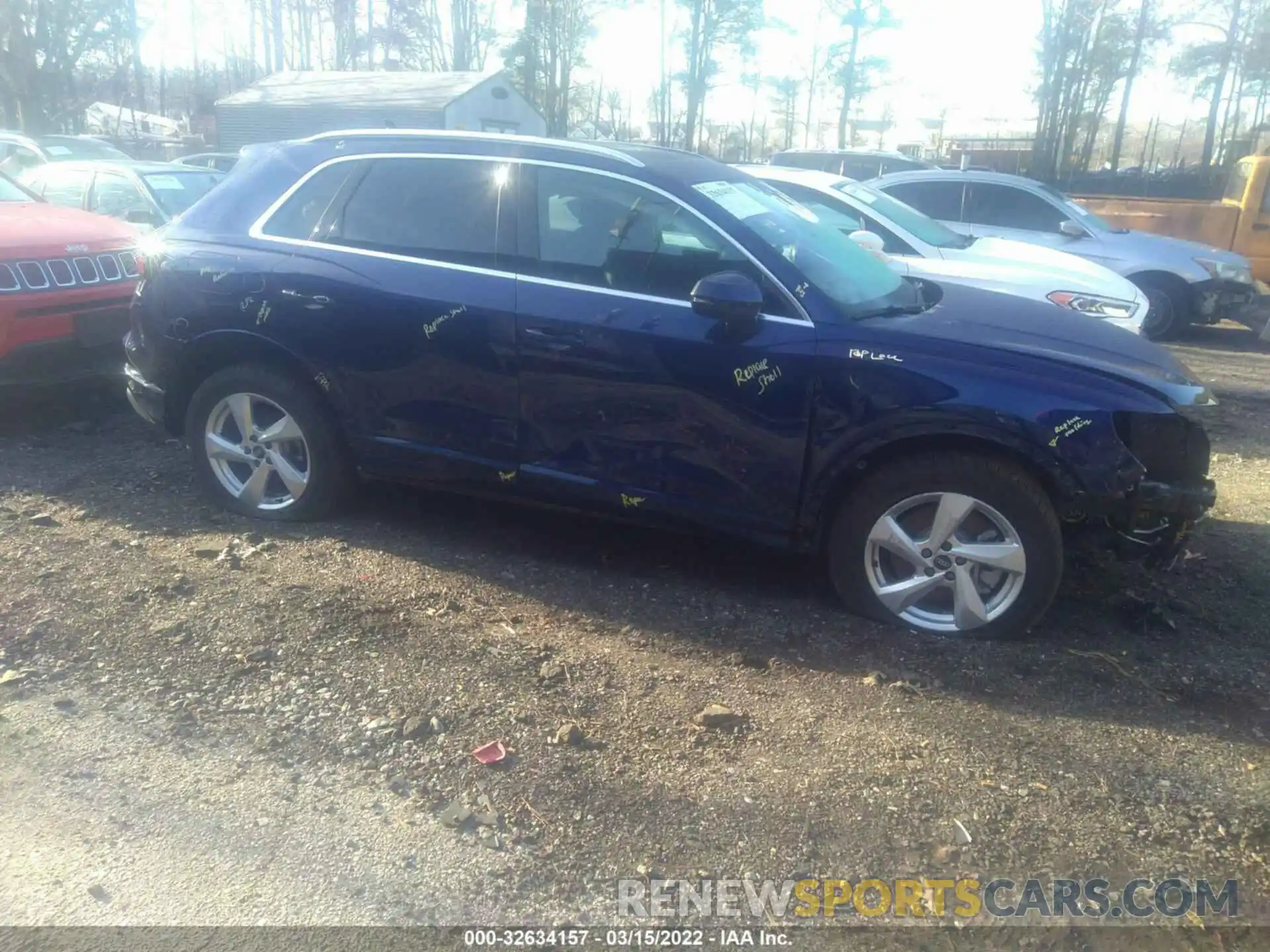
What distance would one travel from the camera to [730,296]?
3.77 metres

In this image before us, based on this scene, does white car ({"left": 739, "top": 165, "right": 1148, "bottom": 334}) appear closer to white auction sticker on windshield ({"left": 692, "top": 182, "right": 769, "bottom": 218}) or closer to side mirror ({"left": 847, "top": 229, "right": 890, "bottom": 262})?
side mirror ({"left": 847, "top": 229, "right": 890, "bottom": 262})

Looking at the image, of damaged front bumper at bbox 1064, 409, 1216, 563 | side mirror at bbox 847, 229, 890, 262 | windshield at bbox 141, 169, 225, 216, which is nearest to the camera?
damaged front bumper at bbox 1064, 409, 1216, 563

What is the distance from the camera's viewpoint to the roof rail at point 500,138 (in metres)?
4.27

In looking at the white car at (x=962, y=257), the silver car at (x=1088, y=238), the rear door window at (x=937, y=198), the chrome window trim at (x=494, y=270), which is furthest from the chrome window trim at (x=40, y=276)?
the rear door window at (x=937, y=198)

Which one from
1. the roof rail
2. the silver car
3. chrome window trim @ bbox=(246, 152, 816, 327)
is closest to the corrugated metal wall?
the silver car

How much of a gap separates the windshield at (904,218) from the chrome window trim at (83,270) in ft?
17.3

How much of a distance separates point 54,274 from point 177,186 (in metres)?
5.10

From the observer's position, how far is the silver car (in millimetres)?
10398

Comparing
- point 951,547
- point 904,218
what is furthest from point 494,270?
point 904,218

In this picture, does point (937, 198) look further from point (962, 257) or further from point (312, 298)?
point (312, 298)

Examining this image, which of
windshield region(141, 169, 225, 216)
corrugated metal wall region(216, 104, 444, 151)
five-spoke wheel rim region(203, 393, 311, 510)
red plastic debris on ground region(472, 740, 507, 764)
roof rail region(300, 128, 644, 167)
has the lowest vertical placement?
red plastic debris on ground region(472, 740, 507, 764)

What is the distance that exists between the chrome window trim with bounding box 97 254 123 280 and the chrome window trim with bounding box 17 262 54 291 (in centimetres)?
39

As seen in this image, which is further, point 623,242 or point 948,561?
point 623,242

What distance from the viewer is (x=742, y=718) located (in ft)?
10.9
